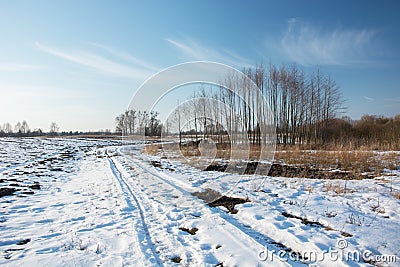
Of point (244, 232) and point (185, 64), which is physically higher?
point (185, 64)

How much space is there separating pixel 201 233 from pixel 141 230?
1.30 m

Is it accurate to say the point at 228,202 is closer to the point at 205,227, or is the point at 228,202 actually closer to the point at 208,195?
the point at 208,195

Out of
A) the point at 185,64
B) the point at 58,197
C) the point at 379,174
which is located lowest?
the point at 58,197

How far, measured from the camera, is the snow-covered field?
347 cm

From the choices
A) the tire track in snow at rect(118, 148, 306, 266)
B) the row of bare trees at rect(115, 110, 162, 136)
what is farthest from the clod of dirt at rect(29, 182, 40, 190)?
the tire track in snow at rect(118, 148, 306, 266)

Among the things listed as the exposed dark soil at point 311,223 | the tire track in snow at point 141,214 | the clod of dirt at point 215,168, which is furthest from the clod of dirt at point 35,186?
the exposed dark soil at point 311,223

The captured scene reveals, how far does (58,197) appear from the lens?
754 centimetres

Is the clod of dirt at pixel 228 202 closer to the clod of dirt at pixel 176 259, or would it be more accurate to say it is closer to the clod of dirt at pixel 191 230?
the clod of dirt at pixel 191 230

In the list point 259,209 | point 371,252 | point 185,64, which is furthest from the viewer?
point 185,64

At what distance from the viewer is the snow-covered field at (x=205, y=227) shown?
347 cm

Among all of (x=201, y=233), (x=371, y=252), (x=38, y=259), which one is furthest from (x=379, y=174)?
(x=38, y=259)

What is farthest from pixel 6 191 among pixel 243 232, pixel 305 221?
pixel 305 221

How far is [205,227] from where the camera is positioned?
4.68 metres

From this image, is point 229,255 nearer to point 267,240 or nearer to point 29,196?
point 267,240
